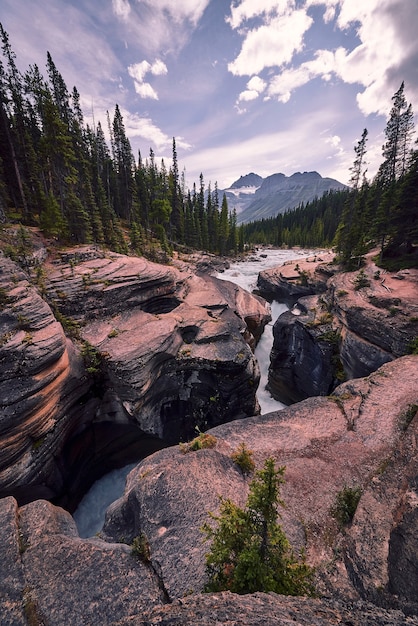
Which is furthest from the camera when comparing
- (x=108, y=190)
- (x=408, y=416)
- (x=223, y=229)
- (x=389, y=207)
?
(x=223, y=229)

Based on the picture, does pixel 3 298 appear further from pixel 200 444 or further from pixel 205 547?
pixel 205 547

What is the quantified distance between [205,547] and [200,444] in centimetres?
326

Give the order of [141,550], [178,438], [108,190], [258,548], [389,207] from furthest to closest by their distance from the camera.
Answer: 1. [108,190]
2. [389,207]
3. [178,438]
4. [141,550]
5. [258,548]

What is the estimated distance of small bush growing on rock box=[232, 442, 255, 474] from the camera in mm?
8953

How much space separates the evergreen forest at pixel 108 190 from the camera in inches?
979

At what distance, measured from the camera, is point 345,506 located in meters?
7.36

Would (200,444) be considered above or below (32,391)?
below

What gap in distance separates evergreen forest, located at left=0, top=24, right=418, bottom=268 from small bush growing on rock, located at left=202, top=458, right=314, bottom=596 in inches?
1057

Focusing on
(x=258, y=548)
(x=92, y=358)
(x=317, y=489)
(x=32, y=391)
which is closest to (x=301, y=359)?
(x=317, y=489)

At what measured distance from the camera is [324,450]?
971 cm

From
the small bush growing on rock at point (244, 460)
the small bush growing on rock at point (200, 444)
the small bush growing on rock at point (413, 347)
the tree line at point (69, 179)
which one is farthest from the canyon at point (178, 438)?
the tree line at point (69, 179)

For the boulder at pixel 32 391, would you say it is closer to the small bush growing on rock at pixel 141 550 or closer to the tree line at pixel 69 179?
the small bush growing on rock at pixel 141 550

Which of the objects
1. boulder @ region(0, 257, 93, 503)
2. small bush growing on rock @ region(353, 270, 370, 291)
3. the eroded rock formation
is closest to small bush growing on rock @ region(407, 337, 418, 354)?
the eroded rock formation

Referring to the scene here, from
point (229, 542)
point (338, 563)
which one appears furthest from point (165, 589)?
point (338, 563)
